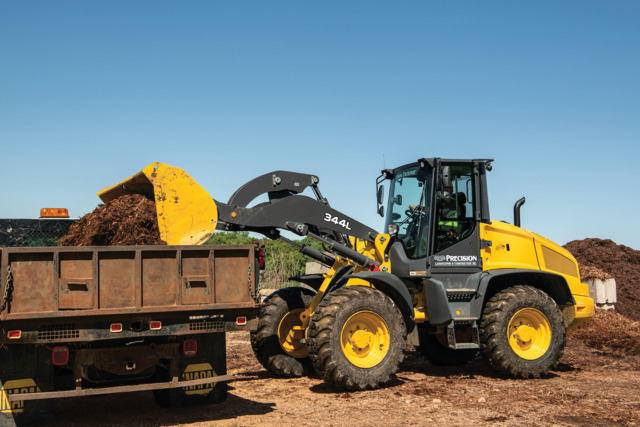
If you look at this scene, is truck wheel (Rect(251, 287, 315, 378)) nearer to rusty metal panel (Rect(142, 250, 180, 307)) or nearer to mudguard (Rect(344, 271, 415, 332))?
mudguard (Rect(344, 271, 415, 332))

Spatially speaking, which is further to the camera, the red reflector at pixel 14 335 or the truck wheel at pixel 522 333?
the truck wheel at pixel 522 333

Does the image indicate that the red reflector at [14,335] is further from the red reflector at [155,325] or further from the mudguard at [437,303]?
the mudguard at [437,303]

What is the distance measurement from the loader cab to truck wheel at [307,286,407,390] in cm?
116

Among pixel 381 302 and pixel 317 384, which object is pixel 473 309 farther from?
pixel 317 384

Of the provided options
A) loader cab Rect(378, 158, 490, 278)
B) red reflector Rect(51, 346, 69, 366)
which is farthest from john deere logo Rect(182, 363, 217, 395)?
loader cab Rect(378, 158, 490, 278)

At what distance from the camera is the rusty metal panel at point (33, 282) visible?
6.38 metres

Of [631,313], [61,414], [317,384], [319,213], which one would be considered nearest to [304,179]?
[319,213]

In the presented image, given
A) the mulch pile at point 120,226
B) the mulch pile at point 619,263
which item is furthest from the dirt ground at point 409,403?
the mulch pile at point 619,263

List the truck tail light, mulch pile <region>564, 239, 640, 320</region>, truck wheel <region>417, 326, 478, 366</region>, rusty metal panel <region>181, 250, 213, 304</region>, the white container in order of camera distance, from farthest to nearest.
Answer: mulch pile <region>564, 239, 640, 320</region> → the white container → truck wheel <region>417, 326, 478, 366</region> → the truck tail light → rusty metal panel <region>181, 250, 213, 304</region>

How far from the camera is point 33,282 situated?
644 centimetres

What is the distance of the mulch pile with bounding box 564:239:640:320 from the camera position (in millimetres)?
19619

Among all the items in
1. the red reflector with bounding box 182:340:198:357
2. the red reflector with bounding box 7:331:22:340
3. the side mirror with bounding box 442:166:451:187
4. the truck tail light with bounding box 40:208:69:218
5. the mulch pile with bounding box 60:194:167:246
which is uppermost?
the side mirror with bounding box 442:166:451:187

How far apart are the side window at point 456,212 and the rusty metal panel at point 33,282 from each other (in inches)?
234

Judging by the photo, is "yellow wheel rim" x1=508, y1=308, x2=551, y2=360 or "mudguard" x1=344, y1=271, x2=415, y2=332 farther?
"yellow wheel rim" x1=508, y1=308, x2=551, y2=360
